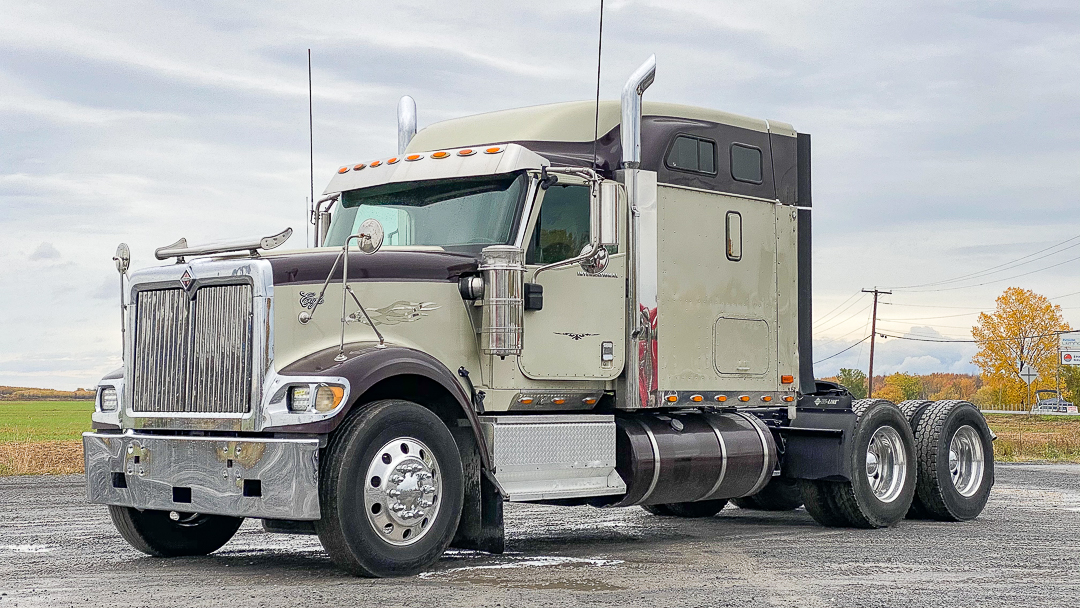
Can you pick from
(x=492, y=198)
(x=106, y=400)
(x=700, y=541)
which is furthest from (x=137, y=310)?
(x=700, y=541)

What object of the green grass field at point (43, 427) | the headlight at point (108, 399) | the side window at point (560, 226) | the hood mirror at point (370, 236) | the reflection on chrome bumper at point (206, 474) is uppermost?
the side window at point (560, 226)

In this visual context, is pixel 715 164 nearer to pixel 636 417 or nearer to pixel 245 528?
pixel 636 417

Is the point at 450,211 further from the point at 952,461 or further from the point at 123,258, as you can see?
the point at 952,461

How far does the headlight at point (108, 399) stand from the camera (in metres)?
9.69

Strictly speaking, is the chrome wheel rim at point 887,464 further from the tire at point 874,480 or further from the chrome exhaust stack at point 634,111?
the chrome exhaust stack at point 634,111

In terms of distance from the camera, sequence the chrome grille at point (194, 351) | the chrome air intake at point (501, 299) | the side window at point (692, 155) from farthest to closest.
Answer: the side window at point (692, 155) < the chrome air intake at point (501, 299) < the chrome grille at point (194, 351)

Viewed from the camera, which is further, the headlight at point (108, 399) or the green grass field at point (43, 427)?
the green grass field at point (43, 427)

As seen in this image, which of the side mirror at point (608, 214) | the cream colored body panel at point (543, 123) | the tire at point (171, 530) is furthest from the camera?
the cream colored body panel at point (543, 123)

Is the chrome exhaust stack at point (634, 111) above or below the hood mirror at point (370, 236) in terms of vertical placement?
above

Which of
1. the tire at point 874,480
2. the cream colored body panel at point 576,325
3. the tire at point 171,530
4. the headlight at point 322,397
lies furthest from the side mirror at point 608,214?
the tire at point 874,480

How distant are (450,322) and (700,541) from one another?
323 cm

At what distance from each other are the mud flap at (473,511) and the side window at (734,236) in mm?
3541

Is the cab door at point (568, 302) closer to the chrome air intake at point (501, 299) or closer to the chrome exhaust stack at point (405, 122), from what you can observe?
the chrome air intake at point (501, 299)

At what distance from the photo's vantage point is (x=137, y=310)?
31.7 ft
